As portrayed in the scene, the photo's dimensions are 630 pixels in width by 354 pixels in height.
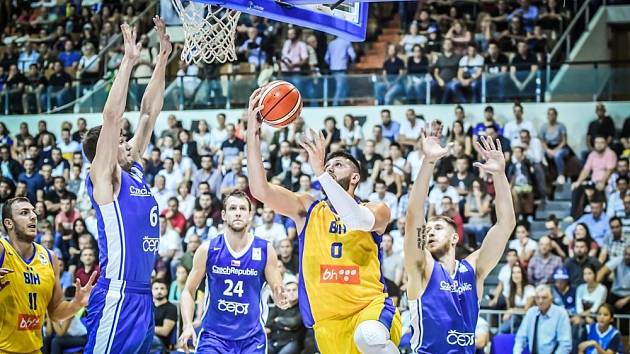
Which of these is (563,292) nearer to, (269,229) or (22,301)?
(269,229)

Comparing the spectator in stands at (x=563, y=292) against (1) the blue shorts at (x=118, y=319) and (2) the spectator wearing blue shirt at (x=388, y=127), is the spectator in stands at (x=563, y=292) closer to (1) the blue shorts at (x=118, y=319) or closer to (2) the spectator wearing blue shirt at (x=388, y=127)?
(2) the spectator wearing blue shirt at (x=388, y=127)

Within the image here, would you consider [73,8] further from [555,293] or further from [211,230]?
[555,293]

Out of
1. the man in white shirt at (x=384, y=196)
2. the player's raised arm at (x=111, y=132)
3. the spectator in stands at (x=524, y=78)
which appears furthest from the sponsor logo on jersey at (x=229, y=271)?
the spectator in stands at (x=524, y=78)

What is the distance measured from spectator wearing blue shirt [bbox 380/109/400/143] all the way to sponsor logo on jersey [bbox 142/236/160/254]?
9.29 m

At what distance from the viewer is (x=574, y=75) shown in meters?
16.5

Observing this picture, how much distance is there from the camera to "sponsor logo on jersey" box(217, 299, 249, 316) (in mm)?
8797

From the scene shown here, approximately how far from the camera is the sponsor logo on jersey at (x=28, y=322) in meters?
8.31

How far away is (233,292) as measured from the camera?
8.84m

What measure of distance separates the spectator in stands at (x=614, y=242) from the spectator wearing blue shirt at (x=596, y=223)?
0.21 meters

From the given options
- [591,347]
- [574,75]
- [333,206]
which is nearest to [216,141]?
[574,75]

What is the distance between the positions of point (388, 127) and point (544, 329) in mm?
5465

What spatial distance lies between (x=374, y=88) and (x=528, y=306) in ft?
18.8

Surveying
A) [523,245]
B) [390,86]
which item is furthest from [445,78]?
[523,245]

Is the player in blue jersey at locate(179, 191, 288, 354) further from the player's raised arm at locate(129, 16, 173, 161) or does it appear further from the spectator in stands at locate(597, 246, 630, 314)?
the spectator in stands at locate(597, 246, 630, 314)
